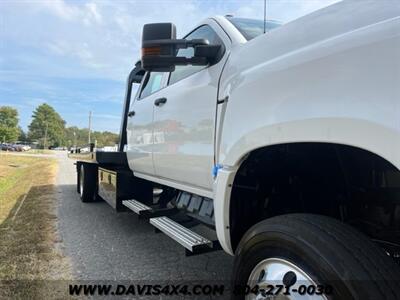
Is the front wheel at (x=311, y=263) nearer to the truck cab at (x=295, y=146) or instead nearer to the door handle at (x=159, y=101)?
the truck cab at (x=295, y=146)

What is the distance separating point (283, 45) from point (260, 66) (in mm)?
170

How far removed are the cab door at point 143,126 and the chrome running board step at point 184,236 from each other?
2.59ft

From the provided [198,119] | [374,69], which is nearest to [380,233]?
[374,69]

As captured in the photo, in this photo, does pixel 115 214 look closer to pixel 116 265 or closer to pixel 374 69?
pixel 116 265

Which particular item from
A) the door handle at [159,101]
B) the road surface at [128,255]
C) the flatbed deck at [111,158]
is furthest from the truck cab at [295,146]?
the flatbed deck at [111,158]

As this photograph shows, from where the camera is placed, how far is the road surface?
3.63 meters

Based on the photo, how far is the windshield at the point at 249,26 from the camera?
293 cm

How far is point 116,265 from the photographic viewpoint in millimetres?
3898

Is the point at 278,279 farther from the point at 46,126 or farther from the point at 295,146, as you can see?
the point at 46,126

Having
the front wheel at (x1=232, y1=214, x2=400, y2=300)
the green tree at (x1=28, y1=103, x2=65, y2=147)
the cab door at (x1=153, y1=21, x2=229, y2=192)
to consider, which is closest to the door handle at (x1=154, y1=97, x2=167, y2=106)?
the cab door at (x1=153, y1=21, x2=229, y2=192)

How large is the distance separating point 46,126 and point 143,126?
349 ft

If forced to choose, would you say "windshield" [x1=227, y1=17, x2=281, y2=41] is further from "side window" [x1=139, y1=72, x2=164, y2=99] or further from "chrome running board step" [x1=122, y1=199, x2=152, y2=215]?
"chrome running board step" [x1=122, y1=199, x2=152, y2=215]

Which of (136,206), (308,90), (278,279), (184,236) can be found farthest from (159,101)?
(278,279)

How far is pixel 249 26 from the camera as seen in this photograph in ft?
10.2
